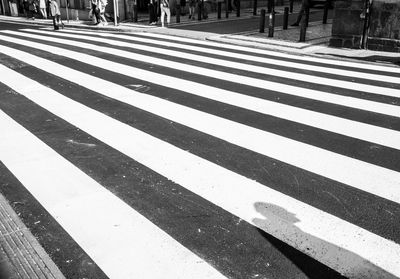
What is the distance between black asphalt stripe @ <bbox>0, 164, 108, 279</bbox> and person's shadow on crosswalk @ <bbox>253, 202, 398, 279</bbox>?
146 centimetres

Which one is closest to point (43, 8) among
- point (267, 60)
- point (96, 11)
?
point (96, 11)

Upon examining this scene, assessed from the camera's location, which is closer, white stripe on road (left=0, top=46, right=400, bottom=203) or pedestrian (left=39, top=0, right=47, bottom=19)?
white stripe on road (left=0, top=46, right=400, bottom=203)

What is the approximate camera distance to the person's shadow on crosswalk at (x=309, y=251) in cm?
297

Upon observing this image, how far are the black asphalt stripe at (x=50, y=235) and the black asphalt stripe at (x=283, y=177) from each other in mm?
2031

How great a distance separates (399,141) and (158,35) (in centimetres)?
1301

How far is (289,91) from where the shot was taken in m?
7.99

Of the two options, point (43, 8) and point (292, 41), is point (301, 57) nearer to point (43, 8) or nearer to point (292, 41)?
point (292, 41)

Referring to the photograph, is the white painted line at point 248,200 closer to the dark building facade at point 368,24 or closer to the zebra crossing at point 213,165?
the zebra crossing at point 213,165

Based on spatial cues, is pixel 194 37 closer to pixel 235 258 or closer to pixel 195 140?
pixel 195 140

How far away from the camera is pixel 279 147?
527 cm

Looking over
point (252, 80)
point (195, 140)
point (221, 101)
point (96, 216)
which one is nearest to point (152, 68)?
point (252, 80)

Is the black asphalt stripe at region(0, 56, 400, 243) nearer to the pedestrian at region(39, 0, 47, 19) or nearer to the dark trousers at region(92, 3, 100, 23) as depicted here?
the dark trousers at region(92, 3, 100, 23)

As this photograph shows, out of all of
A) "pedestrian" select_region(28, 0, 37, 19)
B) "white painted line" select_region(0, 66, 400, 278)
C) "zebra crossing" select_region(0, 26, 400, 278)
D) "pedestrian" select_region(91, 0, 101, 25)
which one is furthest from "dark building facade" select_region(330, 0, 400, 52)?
"pedestrian" select_region(28, 0, 37, 19)

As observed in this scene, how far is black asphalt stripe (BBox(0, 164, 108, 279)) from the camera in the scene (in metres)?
3.02
